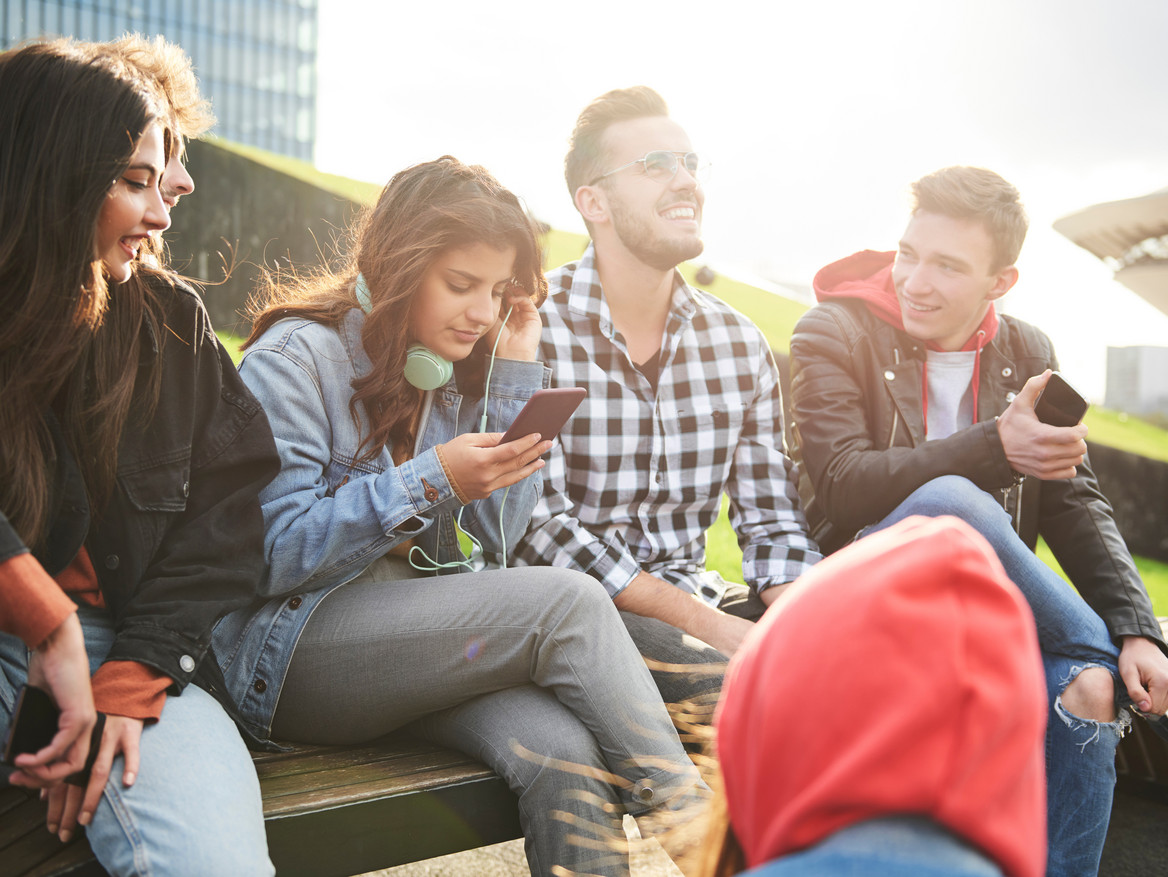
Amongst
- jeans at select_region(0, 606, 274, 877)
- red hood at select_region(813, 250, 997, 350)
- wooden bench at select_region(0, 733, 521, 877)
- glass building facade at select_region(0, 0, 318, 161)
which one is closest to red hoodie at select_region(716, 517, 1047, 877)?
jeans at select_region(0, 606, 274, 877)

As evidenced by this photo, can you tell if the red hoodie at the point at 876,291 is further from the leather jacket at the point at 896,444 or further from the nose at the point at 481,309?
the nose at the point at 481,309

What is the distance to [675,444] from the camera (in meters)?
3.18

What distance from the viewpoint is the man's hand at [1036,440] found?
263cm

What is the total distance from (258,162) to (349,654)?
Answer: 25.7 ft

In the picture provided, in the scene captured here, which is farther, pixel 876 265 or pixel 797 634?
pixel 876 265

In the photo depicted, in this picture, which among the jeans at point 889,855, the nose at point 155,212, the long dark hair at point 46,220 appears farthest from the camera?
the nose at point 155,212

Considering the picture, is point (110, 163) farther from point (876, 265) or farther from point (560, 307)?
point (876, 265)

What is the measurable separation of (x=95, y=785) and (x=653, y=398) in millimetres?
2092

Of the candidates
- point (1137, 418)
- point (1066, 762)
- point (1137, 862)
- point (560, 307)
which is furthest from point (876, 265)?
point (1137, 418)

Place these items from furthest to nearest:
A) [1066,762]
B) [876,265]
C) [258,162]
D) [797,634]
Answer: [258,162], [876,265], [1066,762], [797,634]

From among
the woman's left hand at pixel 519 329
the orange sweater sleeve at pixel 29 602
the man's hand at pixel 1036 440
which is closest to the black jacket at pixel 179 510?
the orange sweater sleeve at pixel 29 602

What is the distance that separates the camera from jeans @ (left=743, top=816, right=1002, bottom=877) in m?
0.60

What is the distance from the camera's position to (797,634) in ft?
2.32

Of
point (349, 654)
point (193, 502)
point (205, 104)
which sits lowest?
point (349, 654)
